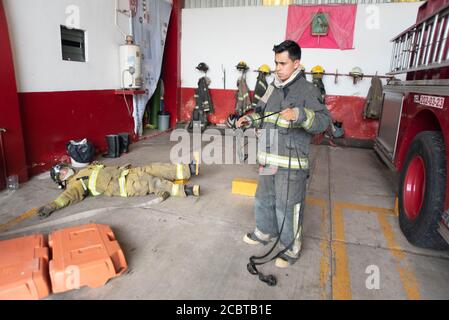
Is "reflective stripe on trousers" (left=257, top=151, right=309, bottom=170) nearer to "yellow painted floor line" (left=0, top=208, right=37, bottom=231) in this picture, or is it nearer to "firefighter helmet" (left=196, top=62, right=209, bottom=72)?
"yellow painted floor line" (left=0, top=208, right=37, bottom=231)

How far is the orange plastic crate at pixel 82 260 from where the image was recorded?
2.17 metres

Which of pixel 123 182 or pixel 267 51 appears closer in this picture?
pixel 123 182

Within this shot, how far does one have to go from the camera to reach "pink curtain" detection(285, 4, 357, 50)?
7.48 meters

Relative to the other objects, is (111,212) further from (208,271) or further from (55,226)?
(208,271)

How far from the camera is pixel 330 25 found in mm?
7582

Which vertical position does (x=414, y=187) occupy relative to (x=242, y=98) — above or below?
below

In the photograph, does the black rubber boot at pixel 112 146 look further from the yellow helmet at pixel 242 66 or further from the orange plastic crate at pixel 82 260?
the yellow helmet at pixel 242 66

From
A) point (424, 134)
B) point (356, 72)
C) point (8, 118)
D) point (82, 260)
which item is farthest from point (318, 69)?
point (82, 260)

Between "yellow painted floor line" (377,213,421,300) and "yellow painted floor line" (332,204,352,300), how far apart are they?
423mm

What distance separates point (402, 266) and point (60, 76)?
5.13 m

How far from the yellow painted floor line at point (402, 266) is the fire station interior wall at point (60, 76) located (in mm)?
4736

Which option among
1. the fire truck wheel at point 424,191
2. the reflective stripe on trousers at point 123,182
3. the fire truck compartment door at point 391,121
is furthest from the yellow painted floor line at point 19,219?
the fire truck compartment door at point 391,121

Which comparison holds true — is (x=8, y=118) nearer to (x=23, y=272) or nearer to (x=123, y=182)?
(x=123, y=182)

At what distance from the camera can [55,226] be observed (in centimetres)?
316
